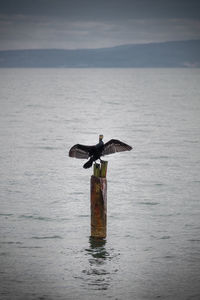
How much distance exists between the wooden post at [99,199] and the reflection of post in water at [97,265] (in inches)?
20.4

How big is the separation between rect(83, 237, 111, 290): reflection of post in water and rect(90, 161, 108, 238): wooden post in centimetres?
52

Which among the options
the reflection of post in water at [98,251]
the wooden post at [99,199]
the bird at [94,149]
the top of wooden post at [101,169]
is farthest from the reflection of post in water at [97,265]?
the bird at [94,149]

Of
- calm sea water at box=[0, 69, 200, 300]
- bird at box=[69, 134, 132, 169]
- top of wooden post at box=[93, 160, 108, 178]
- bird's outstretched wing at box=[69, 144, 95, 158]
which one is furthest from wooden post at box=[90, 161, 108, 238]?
calm sea water at box=[0, 69, 200, 300]

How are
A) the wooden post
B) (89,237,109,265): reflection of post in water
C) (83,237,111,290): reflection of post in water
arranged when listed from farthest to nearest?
(89,237,109,265): reflection of post in water < the wooden post < (83,237,111,290): reflection of post in water

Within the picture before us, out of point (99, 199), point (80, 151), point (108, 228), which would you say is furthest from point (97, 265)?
point (108, 228)

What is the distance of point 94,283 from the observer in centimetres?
1511

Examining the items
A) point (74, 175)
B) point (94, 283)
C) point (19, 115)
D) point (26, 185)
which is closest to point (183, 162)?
point (74, 175)

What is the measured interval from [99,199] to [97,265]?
5.74 ft

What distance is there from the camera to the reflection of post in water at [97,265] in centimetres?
1511

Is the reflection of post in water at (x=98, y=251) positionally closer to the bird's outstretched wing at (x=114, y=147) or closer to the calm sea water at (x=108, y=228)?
the calm sea water at (x=108, y=228)

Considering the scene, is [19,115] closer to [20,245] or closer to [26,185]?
[26,185]

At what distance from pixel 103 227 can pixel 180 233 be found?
3.45 m

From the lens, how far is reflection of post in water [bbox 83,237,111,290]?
49.6ft

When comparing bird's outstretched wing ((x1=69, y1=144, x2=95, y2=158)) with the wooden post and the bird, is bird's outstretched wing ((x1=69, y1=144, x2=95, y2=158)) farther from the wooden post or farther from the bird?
the wooden post
